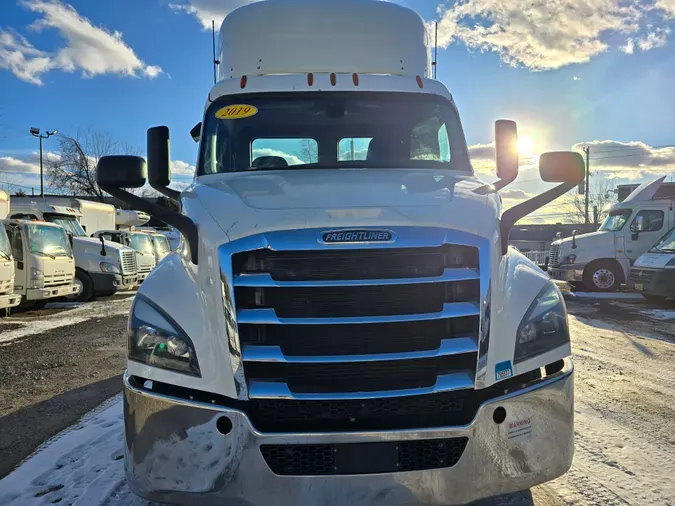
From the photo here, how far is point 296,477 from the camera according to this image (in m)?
2.25

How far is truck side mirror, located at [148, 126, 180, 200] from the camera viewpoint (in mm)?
3875

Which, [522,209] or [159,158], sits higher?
[159,158]

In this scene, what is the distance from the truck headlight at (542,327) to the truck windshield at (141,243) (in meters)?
18.3

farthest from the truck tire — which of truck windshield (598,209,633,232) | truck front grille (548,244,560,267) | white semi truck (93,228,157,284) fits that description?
white semi truck (93,228,157,284)

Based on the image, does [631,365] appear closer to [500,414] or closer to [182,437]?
[500,414]

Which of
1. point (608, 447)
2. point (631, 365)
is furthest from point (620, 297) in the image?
point (608, 447)

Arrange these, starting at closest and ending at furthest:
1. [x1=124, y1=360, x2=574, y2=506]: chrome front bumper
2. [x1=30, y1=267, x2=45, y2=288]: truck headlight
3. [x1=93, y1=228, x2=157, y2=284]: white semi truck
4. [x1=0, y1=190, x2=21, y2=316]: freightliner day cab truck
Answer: [x1=124, y1=360, x2=574, y2=506]: chrome front bumper < [x1=0, y1=190, x2=21, y2=316]: freightliner day cab truck < [x1=30, y1=267, x2=45, y2=288]: truck headlight < [x1=93, y1=228, x2=157, y2=284]: white semi truck

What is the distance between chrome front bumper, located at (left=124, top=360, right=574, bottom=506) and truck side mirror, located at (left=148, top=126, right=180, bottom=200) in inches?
74.0

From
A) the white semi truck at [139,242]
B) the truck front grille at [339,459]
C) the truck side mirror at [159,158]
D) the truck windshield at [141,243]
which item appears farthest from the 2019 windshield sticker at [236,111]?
the truck windshield at [141,243]

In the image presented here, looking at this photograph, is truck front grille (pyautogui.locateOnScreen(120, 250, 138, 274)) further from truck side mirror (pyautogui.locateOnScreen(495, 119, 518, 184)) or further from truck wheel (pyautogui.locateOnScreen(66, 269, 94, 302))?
truck side mirror (pyautogui.locateOnScreen(495, 119, 518, 184))

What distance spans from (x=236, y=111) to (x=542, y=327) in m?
2.73

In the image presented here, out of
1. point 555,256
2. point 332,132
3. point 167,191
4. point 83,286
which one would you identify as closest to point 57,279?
point 83,286

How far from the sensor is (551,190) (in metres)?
3.19

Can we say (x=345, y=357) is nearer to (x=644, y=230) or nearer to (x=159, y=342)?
(x=159, y=342)
